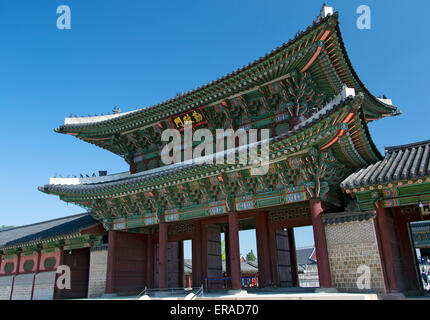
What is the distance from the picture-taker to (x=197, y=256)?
58.3 ft

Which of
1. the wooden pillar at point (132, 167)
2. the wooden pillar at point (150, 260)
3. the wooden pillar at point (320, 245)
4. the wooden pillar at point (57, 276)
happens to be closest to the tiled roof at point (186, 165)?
the wooden pillar at point (132, 167)

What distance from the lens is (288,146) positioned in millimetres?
12422

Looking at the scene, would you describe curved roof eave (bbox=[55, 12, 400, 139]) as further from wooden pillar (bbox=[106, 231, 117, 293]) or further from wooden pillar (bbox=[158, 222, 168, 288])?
wooden pillar (bbox=[106, 231, 117, 293])

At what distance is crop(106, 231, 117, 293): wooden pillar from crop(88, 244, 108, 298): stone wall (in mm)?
711

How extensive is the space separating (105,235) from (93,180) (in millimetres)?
3303

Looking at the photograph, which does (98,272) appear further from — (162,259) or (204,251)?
(204,251)

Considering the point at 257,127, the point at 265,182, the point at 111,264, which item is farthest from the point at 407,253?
the point at 111,264

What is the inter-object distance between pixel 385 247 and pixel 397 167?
2.79m

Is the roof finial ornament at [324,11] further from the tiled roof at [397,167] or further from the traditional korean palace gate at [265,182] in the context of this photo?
the tiled roof at [397,167]

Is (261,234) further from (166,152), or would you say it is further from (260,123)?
(166,152)

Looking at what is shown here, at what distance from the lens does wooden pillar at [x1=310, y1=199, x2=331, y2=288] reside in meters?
11.9

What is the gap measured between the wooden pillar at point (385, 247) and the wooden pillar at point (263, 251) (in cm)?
522

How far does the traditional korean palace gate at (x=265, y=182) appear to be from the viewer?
1193 centimetres
